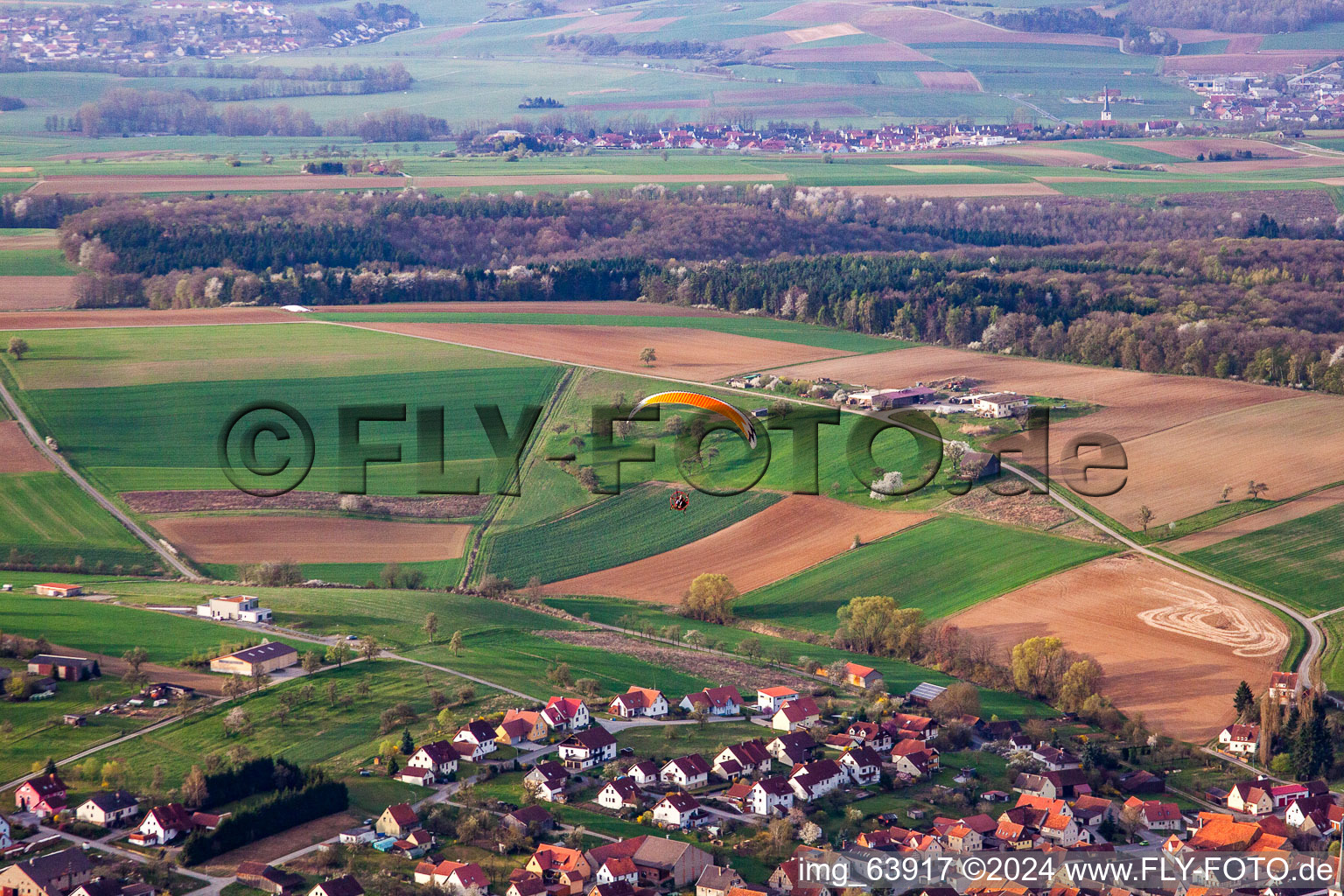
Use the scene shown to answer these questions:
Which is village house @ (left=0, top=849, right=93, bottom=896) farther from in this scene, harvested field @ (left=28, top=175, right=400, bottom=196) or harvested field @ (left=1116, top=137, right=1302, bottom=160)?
harvested field @ (left=1116, top=137, right=1302, bottom=160)

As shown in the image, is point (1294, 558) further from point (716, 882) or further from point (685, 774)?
point (716, 882)

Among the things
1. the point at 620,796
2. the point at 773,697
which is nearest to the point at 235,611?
the point at 773,697

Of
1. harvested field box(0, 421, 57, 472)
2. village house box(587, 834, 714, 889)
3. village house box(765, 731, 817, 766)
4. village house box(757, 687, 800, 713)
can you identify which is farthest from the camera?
harvested field box(0, 421, 57, 472)

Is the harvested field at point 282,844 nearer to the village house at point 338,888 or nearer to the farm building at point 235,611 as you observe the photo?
the village house at point 338,888

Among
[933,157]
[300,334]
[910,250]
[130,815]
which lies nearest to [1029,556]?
[130,815]

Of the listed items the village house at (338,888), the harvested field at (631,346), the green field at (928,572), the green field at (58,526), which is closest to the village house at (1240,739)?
the green field at (928,572)

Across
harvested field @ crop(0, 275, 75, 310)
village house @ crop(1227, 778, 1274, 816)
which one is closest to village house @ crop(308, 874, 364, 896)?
village house @ crop(1227, 778, 1274, 816)
